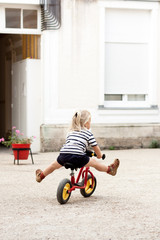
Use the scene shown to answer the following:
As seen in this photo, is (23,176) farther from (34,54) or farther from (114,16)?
(114,16)

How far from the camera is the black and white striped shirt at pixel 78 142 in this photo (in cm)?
736

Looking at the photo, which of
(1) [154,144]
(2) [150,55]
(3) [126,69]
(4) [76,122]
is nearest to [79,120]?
(4) [76,122]

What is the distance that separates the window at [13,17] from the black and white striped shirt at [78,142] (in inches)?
298

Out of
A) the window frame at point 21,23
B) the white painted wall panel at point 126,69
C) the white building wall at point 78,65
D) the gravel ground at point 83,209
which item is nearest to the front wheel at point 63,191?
the gravel ground at point 83,209

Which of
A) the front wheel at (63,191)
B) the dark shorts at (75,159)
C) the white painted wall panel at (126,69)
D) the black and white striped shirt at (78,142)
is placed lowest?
the front wheel at (63,191)

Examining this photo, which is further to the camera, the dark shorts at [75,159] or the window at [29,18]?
the window at [29,18]

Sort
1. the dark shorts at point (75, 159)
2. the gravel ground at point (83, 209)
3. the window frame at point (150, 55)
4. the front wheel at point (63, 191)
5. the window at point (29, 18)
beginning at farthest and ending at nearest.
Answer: the window frame at point (150, 55), the window at point (29, 18), the dark shorts at point (75, 159), the front wheel at point (63, 191), the gravel ground at point (83, 209)

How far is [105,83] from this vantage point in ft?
49.6

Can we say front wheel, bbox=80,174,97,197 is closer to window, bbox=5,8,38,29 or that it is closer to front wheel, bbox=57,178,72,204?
front wheel, bbox=57,178,72,204

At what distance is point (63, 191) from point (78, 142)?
67 cm

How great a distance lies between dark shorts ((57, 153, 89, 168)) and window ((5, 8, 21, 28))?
7.68 m

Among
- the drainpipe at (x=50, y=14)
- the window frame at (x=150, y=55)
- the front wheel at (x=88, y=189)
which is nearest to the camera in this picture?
the front wheel at (x=88, y=189)

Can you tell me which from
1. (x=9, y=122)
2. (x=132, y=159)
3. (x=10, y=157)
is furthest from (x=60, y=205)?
(x=9, y=122)

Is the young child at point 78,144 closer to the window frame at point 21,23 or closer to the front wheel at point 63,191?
the front wheel at point 63,191
